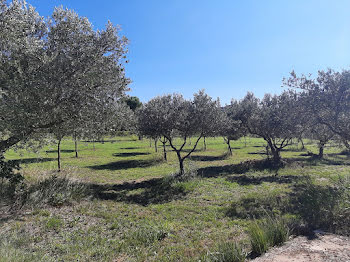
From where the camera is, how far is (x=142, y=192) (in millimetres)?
15469

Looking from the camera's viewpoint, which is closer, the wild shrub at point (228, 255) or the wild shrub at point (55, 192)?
the wild shrub at point (228, 255)

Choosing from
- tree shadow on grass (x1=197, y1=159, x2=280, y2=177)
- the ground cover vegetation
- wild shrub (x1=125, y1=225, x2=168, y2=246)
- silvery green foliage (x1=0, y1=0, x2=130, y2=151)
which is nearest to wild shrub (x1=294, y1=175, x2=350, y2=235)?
the ground cover vegetation

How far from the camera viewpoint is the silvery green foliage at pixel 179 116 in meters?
18.0

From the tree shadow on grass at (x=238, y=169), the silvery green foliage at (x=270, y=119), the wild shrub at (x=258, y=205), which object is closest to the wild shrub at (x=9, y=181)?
the wild shrub at (x=258, y=205)

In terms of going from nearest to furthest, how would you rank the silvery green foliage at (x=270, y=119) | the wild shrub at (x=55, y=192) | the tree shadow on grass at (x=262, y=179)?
1. the wild shrub at (x=55, y=192)
2. the tree shadow on grass at (x=262, y=179)
3. the silvery green foliage at (x=270, y=119)

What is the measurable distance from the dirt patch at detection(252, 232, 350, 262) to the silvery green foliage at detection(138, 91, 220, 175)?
1261cm

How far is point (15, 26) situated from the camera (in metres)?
7.76

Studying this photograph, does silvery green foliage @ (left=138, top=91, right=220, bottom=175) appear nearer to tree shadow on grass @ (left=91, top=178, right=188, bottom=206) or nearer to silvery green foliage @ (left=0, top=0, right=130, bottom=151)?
tree shadow on grass @ (left=91, top=178, right=188, bottom=206)

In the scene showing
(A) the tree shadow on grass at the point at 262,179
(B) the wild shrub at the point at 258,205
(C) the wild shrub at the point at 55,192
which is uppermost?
(C) the wild shrub at the point at 55,192

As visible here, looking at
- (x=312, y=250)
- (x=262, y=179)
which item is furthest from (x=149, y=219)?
(x=262, y=179)

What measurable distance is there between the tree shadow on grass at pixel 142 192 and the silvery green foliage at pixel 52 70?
5982 mm

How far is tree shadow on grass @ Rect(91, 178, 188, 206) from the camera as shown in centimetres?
1383

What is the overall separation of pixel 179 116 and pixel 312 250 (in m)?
13.4

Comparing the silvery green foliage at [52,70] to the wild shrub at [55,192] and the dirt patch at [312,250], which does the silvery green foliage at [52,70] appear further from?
the dirt patch at [312,250]
